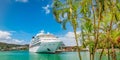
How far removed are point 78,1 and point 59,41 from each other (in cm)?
8197

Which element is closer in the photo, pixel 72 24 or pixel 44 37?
pixel 72 24

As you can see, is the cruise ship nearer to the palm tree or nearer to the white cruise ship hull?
the white cruise ship hull

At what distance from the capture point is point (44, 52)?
368ft

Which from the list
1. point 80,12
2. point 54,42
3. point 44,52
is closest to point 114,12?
point 80,12

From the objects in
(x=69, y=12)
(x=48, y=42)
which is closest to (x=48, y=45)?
(x=48, y=42)

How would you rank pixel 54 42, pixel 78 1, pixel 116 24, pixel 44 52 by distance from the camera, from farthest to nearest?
pixel 44 52 < pixel 54 42 < pixel 116 24 < pixel 78 1

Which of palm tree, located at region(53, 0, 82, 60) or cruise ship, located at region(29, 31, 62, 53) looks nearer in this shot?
palm tree, located at region(53, 0, 82, 60)

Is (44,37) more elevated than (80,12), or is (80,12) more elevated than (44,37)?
(44,37)

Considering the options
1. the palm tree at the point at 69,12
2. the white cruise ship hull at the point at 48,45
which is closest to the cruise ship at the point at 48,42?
the white cruise ship hull at the point at 48,45

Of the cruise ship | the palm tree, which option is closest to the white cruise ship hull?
the cruise ship

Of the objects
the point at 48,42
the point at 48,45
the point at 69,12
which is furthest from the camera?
the point at 48,45

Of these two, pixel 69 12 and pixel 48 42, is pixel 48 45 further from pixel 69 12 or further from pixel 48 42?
pixel 69 12

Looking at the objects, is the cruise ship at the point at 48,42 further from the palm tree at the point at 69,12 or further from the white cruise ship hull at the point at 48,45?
the palm tree at the point at 69,12

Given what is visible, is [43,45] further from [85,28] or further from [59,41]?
[85,28]
